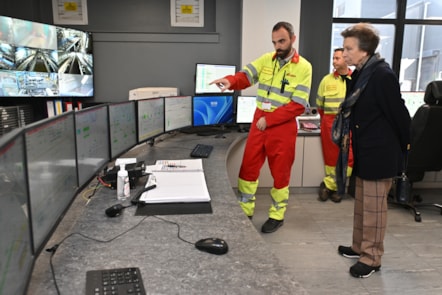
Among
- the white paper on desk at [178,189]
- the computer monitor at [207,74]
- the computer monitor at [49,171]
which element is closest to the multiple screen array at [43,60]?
the computer monitor at [207,74]

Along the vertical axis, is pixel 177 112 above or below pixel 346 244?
above

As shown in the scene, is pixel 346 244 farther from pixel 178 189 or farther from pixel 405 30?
pixel 405 30

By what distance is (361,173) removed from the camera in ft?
6.75

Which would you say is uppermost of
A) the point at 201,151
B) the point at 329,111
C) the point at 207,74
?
the point at 207,74

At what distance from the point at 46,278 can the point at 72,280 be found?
0.08m

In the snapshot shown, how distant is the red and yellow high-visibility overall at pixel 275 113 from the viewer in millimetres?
2490

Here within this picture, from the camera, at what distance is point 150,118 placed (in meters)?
2.60

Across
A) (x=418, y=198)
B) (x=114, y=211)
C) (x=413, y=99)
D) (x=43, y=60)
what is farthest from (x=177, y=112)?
(x=413, y=99)

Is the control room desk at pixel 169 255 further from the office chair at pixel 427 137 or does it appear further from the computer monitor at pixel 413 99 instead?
the computer monitor at pixel 413 99

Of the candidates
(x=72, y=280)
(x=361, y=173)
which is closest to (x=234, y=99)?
(x=361, y=173)

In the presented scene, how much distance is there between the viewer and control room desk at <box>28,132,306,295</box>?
93cm

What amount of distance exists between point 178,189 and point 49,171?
633 mm

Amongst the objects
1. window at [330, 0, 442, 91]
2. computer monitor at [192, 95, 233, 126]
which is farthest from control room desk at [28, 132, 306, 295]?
window at [330, 0, 442, 91]

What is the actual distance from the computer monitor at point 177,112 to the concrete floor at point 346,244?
3.38 feet
